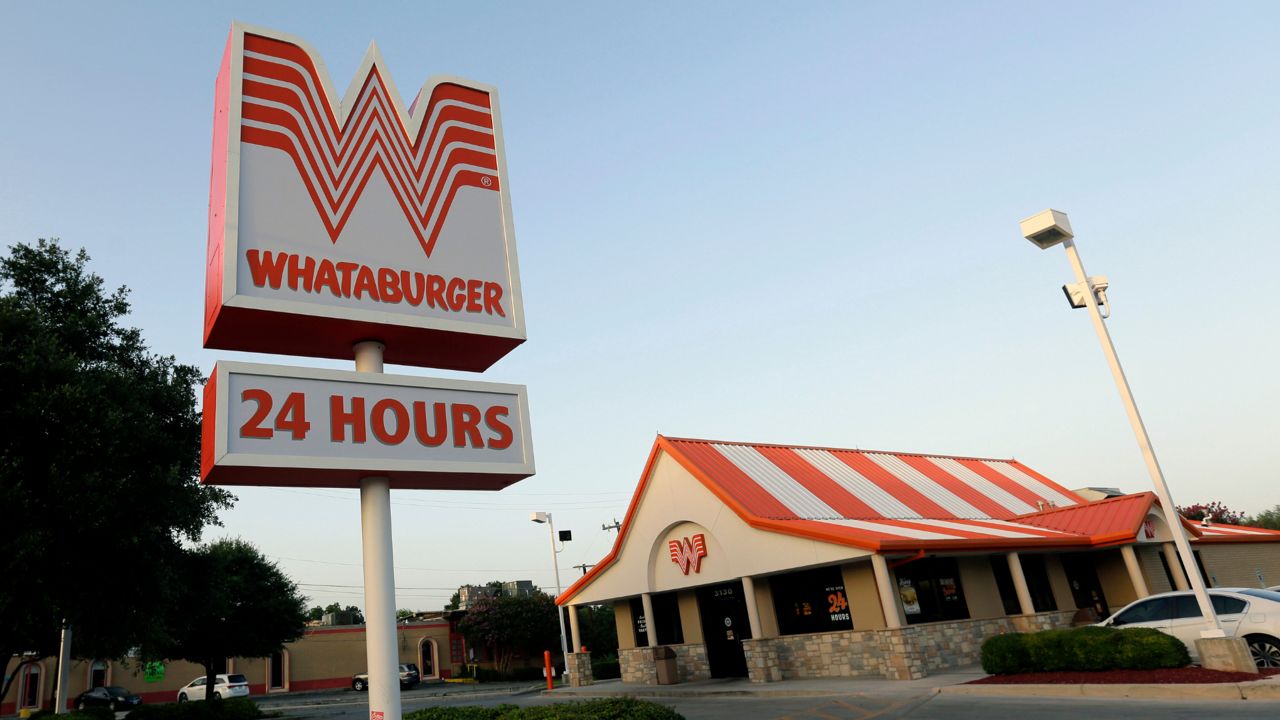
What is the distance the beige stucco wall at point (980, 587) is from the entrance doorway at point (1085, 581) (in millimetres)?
4084

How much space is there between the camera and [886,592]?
1909cm

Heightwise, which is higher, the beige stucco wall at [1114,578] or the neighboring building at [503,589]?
the neighboring building at [503,589]

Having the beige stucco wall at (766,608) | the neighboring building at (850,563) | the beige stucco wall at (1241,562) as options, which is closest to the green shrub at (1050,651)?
the neighboring building at (850,563)

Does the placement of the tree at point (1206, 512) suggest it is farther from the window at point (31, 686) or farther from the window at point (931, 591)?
the window at point (31, 686)

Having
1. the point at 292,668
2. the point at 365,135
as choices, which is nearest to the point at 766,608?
the point at 365,135

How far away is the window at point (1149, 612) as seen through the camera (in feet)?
53.1

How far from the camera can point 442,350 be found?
10.2 m

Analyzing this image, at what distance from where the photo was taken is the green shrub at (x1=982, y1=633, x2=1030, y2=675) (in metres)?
15.8

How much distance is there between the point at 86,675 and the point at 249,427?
49441mm

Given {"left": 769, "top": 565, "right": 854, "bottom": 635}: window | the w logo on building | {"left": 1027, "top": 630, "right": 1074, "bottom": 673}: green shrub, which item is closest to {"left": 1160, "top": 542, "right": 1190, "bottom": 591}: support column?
{"left": 769, "top": 565, "right": 854, "bottom": 635}: window

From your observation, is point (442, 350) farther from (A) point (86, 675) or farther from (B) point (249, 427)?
(A) point (86, 675)

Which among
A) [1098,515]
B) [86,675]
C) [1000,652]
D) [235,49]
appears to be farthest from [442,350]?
[86,675]

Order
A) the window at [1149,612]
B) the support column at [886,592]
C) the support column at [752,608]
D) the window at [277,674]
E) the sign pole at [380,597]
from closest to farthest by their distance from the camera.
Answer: the sign pole at [380,597] → the window at [1149,612] → the support column at [886,592] → the support column at [752,608] → the window at [277,674]

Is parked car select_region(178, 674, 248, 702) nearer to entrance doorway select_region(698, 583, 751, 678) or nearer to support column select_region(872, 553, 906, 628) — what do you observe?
entrance doorway select_region(698, 583, 751, 678)
